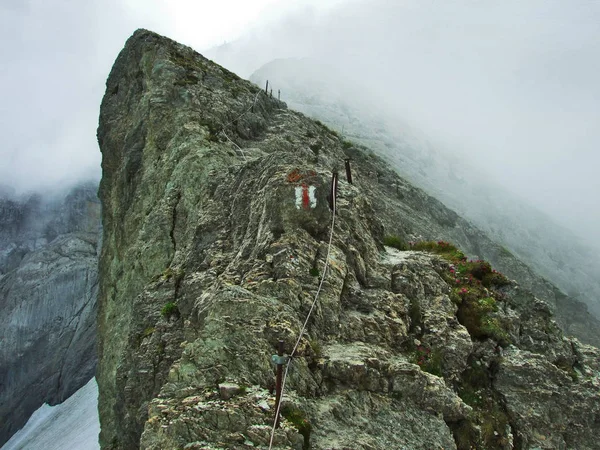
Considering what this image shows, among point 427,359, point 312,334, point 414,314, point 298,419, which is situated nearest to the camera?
point 298,419

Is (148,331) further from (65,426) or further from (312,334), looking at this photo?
(65,426)

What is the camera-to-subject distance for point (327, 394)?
36.6 ft

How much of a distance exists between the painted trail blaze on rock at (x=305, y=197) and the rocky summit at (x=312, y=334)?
70 mm

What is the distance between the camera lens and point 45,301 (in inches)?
3403

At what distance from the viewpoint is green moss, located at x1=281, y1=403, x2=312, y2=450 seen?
9836 mm

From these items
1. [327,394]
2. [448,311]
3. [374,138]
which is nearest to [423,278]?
[448,311]

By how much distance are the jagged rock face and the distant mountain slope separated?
1972 inches

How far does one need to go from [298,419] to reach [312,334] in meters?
2.75

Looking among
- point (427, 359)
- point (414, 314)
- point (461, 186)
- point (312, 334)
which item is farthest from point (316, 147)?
point (461, 186)

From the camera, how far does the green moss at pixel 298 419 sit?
984cm

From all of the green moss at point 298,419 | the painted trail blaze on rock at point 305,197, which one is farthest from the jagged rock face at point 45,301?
the green moss at point 298,419

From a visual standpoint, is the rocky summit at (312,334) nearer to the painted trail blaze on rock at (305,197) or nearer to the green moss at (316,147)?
the painted trail blaze on rock at (305,197)

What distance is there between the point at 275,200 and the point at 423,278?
19.2 feet

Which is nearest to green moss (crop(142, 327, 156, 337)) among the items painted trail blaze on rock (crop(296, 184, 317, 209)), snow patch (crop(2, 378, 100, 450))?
painted trail blaze on rock (crop(296, 184, 317, 209))
